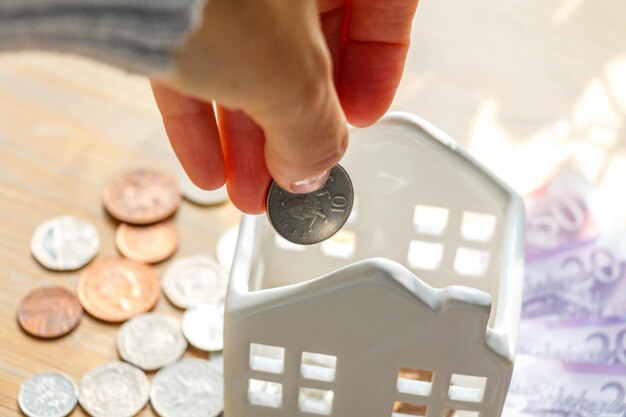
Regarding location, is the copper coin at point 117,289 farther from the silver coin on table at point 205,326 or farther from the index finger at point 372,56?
the index finger at point 372,56

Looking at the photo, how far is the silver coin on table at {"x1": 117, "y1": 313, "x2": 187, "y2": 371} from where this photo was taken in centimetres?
59

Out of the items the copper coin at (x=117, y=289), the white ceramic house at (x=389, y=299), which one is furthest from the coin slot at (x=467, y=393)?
the copper coin at (x=117, y=289)

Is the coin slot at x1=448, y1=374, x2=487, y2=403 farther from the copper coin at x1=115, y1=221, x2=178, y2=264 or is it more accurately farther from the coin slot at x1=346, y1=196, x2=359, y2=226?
the copper coin at x1=115, y1=221, x2=178, y2=264

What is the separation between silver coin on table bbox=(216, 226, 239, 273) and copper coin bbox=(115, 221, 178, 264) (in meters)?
0.03

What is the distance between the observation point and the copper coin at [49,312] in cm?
60

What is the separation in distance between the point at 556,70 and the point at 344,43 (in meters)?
0.34

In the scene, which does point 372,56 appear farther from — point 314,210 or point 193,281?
point 193,281

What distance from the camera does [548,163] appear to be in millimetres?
734

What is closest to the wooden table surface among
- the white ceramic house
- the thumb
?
the white ceramic house

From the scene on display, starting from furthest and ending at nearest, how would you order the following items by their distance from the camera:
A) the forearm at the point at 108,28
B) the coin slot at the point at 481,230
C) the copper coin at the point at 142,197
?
the copper coin at the point at 142,197 < the coin slot at the point at 481,230 < the forearm at the point at 108,28

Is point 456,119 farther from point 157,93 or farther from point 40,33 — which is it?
point 40,33

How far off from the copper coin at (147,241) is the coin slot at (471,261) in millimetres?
195

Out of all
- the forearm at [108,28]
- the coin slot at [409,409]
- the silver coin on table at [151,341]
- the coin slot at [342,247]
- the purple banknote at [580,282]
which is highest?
→ the forearm at [108,28]

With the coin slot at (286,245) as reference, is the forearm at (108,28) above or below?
above
